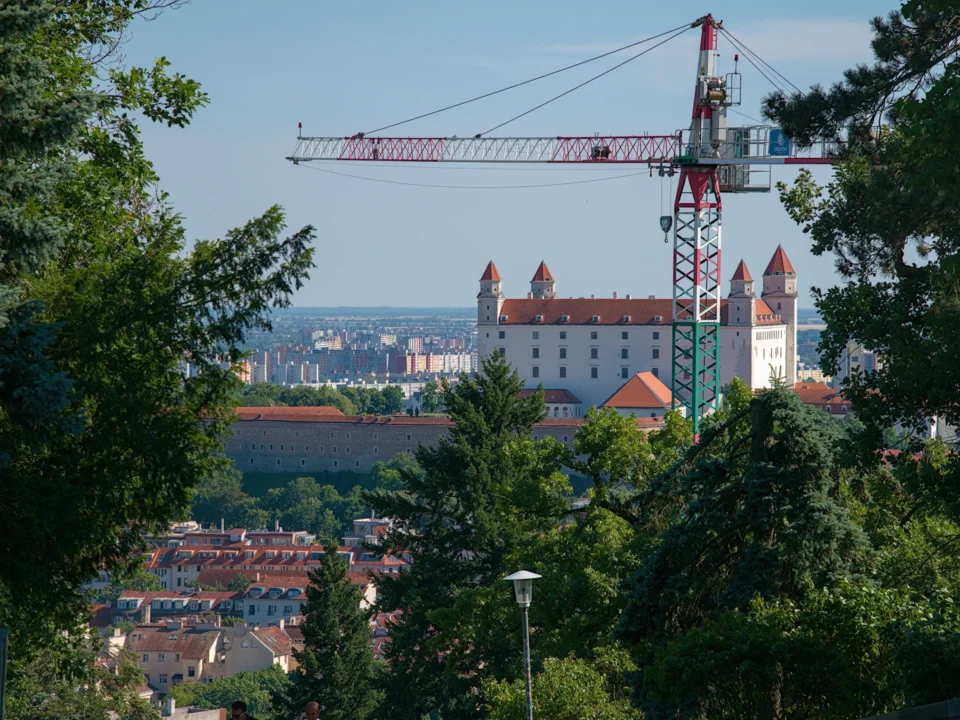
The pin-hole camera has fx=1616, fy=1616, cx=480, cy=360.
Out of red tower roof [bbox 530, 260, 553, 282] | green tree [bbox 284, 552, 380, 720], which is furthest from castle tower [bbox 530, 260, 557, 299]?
green tree [bbox 284, 552, 380, 720]

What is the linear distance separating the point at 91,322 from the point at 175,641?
69783 mm

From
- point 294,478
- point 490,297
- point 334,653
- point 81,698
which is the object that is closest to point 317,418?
point 294,478

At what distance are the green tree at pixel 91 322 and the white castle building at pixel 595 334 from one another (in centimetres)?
9927

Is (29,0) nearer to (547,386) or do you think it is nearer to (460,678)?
(460,678)

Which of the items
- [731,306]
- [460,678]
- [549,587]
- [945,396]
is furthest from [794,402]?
[731,306]

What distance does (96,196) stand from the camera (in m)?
9.87

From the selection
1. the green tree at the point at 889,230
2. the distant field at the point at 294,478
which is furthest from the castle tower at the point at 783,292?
the green tree at the point at 889,230

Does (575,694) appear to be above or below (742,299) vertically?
below

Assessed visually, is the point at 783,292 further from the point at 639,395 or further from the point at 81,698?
the point at 81,698

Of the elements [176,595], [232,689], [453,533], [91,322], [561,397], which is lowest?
[232,689]

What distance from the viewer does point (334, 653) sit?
30.6 meters

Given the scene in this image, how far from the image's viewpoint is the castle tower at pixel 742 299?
347 ft

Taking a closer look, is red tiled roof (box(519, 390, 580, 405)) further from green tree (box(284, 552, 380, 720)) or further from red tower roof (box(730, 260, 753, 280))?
green tree (box(284, 552, 380, 720))

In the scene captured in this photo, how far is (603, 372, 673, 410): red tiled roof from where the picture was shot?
102 metres
